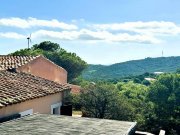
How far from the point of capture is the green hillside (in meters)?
141

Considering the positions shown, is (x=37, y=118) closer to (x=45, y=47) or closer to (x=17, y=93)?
(x=17, y=93)

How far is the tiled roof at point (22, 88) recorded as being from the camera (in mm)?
12487

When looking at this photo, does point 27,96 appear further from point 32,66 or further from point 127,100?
point 127,100

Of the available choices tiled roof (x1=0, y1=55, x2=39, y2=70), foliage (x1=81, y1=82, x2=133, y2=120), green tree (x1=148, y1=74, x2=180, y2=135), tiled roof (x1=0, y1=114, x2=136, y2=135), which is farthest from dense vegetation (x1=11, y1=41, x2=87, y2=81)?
tiled roof (x1=0, y1=114, x2=136, y2=135)

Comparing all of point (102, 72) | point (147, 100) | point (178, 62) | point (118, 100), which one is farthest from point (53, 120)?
point (178, 62)

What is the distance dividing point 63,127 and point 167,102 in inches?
1263

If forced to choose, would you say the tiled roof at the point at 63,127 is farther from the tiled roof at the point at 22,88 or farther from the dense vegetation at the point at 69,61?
the dense vegetation at the point at 69,61

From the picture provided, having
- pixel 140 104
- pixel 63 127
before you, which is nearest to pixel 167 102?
pixel 140 104

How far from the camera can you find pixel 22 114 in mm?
13031

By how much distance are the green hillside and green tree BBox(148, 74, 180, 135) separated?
90917mm

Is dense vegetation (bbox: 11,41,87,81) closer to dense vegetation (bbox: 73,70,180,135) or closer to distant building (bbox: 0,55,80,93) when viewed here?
dense vegetation (bbox: 73,70,180,135)

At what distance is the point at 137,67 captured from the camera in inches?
6088

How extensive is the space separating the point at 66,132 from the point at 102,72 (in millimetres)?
131533

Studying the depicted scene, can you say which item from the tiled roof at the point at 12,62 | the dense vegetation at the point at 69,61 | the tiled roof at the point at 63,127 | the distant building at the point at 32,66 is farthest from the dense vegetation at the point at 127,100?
the tiled roof at the point at 63,127
